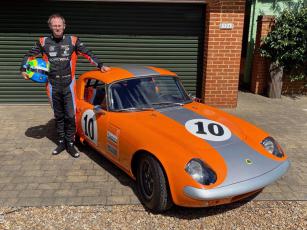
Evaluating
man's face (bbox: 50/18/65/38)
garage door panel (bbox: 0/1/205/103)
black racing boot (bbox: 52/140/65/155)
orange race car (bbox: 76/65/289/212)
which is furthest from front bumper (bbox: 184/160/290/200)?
garage door panel (bbox: 0/1/205/103)

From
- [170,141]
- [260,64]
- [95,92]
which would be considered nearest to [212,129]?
[170,141]

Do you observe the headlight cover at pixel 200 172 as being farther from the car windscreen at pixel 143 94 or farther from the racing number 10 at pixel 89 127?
the racing number 10 at pixel 89 127

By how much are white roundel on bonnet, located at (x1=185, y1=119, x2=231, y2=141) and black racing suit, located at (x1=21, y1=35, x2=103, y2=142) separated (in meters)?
1.87

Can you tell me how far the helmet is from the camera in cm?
492

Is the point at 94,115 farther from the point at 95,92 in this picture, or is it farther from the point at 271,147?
the point at 271,147

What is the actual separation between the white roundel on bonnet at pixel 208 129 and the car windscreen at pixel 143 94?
63cm

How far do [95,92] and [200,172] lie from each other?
91.5 inches

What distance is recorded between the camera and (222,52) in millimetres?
8016

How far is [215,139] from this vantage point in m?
3.81

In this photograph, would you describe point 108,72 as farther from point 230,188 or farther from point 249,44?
point 249,44

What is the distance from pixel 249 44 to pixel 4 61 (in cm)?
703

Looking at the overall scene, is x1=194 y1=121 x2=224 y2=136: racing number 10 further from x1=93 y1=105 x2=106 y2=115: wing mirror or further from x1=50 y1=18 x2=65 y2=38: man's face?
x1=50 y1=18 x2=65 y2=38: man's face

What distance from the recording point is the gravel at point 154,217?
11.7 ft

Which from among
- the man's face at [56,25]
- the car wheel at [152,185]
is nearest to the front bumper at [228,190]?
the car wheel at [152,185]
